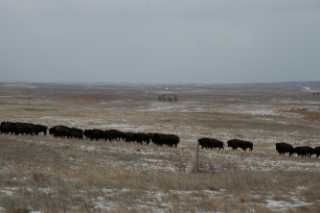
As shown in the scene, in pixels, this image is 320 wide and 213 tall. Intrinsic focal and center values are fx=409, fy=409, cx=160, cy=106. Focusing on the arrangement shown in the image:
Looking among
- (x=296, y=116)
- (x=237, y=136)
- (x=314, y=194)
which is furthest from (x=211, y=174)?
(x=296, y=116)

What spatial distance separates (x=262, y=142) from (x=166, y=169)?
566 inches

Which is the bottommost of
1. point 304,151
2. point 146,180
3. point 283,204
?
point 304,151

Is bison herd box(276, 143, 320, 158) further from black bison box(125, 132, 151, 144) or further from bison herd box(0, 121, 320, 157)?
black bison box(125, 132, 151, 144)

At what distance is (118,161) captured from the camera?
54.4ft

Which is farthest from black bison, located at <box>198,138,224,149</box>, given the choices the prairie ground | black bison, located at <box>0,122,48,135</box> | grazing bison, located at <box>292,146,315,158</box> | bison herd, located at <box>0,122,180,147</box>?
black bison, located at <box>0,122,48,135</box>

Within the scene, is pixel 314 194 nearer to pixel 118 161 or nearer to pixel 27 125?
pixel 118 161

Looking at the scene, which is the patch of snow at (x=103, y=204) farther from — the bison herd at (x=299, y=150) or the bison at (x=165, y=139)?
the bison herd at (x=299, y=150)

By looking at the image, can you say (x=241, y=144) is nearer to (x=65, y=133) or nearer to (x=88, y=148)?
(x=88, y=148)

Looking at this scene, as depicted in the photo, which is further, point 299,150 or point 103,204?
point 299,150

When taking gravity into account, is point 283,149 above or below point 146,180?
below

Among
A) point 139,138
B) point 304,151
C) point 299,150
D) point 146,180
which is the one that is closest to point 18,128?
point 139,138

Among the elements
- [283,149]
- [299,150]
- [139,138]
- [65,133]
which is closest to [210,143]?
[283,149]

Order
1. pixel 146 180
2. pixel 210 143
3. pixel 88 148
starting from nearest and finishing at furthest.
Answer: pixel 146 180 → pixel 88 148 → pixel 210 143

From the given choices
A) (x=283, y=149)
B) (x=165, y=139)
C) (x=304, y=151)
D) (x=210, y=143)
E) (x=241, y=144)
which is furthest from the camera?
(x=241, y=144)
